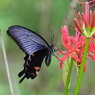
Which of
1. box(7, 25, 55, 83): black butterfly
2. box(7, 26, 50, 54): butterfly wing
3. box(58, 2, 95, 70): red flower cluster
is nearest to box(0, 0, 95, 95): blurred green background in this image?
box(7, 25, 55, 83): black butterfly

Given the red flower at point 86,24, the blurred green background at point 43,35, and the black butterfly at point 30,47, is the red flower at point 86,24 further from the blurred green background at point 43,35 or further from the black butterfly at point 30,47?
the blurred green background at point 43,35

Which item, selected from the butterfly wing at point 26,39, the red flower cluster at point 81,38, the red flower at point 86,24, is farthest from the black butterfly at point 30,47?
the red flower at point 86,24

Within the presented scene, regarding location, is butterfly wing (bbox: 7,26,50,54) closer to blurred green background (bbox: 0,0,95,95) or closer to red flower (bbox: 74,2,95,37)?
red flower (bbox: 74,2,95,37)

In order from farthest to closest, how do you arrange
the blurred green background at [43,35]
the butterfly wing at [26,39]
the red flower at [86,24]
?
the blurred green background at [43,35] < the butterfly wing at [26,39] < the red flower at [86,24]

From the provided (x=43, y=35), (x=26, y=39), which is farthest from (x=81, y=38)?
(x=43, y=35)

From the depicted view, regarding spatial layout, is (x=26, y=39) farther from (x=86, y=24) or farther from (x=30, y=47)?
(x=86, y=24)

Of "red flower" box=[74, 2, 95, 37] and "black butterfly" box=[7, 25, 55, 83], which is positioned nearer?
"red flower" box=[74, 2, 95, 37]
